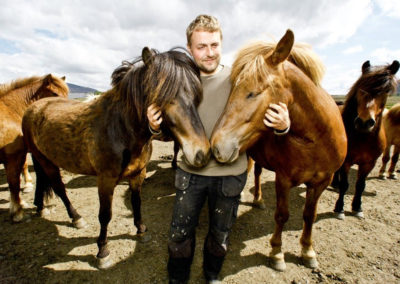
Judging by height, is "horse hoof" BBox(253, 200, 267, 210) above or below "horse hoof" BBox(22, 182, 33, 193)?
above

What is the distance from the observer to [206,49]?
1.85 meters

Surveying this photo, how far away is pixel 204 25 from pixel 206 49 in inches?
7.7

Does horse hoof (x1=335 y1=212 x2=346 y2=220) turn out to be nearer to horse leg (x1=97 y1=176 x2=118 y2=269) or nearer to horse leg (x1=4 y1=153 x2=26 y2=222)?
horse leg (x1=97 y1=176 x2=118 y2=269)

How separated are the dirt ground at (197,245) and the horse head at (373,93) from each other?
1858 mm

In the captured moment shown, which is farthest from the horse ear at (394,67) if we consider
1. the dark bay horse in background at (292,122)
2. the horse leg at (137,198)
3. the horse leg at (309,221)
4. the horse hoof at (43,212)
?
the horse hoof at (43,212)

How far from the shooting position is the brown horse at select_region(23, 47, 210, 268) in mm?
1761

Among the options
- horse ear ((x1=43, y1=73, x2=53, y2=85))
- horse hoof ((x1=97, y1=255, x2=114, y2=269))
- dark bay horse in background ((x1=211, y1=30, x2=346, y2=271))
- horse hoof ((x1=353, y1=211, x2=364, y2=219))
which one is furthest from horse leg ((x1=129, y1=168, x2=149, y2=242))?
horse hoof ((x1=353, y1=211, x2=364, y2=219))

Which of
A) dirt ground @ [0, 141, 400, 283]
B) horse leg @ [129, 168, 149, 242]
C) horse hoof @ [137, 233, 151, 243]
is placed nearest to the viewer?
Result: dirt ground @ [0, 141, 400, 283]

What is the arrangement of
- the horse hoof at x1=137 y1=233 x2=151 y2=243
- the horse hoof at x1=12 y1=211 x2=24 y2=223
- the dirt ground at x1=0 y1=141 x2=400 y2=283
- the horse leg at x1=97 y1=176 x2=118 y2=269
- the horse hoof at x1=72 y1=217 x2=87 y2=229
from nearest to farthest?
1. the horse leg at x1=97 y1=176 x2=118 y2=269
2. the dirt ground at x1=0 y1=141 x2=400 y2=283
3. the horse hoof at x1=137 y1=233 x2=151 y2=243
4. the horse hoof at x1=72 y1=217 x2=87 y2=229
5. the horse hoof at x1=12 y1=211 x2=24 y2=223

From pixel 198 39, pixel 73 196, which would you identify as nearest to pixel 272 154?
pixel 198 39

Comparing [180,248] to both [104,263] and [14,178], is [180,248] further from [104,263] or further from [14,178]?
[14,178]

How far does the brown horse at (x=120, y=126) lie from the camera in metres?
1.76

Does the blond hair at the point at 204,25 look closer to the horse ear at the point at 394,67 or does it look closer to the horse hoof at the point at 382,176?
the horse ear at the point at 394,67

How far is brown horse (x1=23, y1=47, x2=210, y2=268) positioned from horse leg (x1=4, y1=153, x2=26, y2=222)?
391 millimetres
